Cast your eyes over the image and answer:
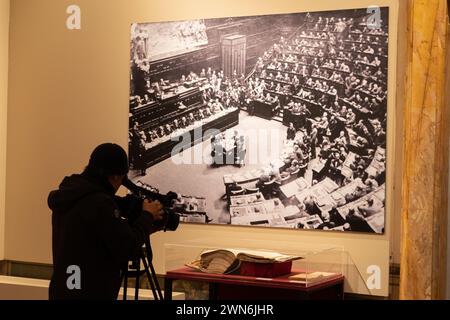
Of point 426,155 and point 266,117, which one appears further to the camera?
point 266,117

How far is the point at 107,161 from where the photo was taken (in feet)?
11.8

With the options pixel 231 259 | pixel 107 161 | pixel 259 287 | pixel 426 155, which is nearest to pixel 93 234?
pixel 107 161

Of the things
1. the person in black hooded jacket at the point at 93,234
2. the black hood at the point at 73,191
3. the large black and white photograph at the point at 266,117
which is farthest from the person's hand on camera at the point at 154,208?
the large black and white photograph at the point at 266,117

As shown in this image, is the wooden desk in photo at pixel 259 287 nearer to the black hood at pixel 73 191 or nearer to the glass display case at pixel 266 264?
the glass display case at pixel 266 264

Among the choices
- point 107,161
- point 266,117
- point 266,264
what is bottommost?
point 266,264

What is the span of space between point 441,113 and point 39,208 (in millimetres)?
2797

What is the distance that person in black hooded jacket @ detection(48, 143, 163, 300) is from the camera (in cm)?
353

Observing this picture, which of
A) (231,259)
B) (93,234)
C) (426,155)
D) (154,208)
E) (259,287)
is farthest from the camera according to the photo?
(259,287)

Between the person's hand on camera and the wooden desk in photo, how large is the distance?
0.63 metres

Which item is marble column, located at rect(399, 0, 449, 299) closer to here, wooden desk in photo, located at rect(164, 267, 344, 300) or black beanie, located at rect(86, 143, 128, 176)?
wooden desk in photo, located at rect(164, 267, 344, 300)

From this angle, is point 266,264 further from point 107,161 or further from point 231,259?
point 107,161

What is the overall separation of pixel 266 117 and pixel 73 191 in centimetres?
151

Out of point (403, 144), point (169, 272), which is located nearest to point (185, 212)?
point (169, 272)

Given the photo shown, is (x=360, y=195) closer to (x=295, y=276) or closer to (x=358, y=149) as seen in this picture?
(x=358, y=149)
